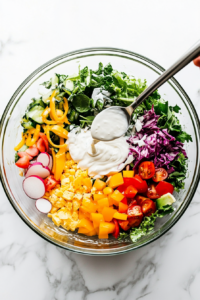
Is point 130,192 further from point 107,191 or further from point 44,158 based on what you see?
point 44,158

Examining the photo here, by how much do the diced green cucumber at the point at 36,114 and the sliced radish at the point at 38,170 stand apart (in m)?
0.42

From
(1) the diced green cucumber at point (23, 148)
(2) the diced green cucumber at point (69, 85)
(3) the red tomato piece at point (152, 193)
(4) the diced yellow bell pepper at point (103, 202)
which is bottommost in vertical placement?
(3) the red tomato piece at point (152, 193)

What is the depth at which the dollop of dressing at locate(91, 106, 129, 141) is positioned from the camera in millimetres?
2389

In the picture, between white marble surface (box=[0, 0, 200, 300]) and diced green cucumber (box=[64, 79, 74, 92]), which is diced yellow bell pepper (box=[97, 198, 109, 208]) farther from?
diced green cucumber (box=[64, 79, 74, 92])

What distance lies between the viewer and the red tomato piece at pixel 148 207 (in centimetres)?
244

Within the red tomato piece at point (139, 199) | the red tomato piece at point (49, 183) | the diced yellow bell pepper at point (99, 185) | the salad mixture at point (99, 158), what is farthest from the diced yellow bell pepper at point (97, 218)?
the red tomato piece at point (49, 183)

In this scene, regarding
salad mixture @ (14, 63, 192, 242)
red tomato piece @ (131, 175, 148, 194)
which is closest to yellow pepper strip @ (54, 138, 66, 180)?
salad mixture @ (14, 63, 192, 242)

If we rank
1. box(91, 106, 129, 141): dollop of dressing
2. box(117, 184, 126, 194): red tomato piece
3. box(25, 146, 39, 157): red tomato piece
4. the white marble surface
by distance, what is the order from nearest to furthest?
box(91, 106, 129, 141): dollop of dressing
box(117, 184, 126, 194): red tomato piece
box(25, 146, 39, 157): red tomato piece
the white marble surface

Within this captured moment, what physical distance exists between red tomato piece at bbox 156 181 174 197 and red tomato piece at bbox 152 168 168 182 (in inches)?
1.7

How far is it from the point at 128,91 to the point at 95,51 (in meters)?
0.54

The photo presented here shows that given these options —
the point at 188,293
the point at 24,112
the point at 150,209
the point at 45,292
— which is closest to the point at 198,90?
the point at 150,209

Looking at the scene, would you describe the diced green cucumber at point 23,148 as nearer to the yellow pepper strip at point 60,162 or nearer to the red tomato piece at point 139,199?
the yellow pepper strip at point 60,162

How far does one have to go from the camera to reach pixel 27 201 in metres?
2.77

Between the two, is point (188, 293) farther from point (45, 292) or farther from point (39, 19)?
point (39, 19)
